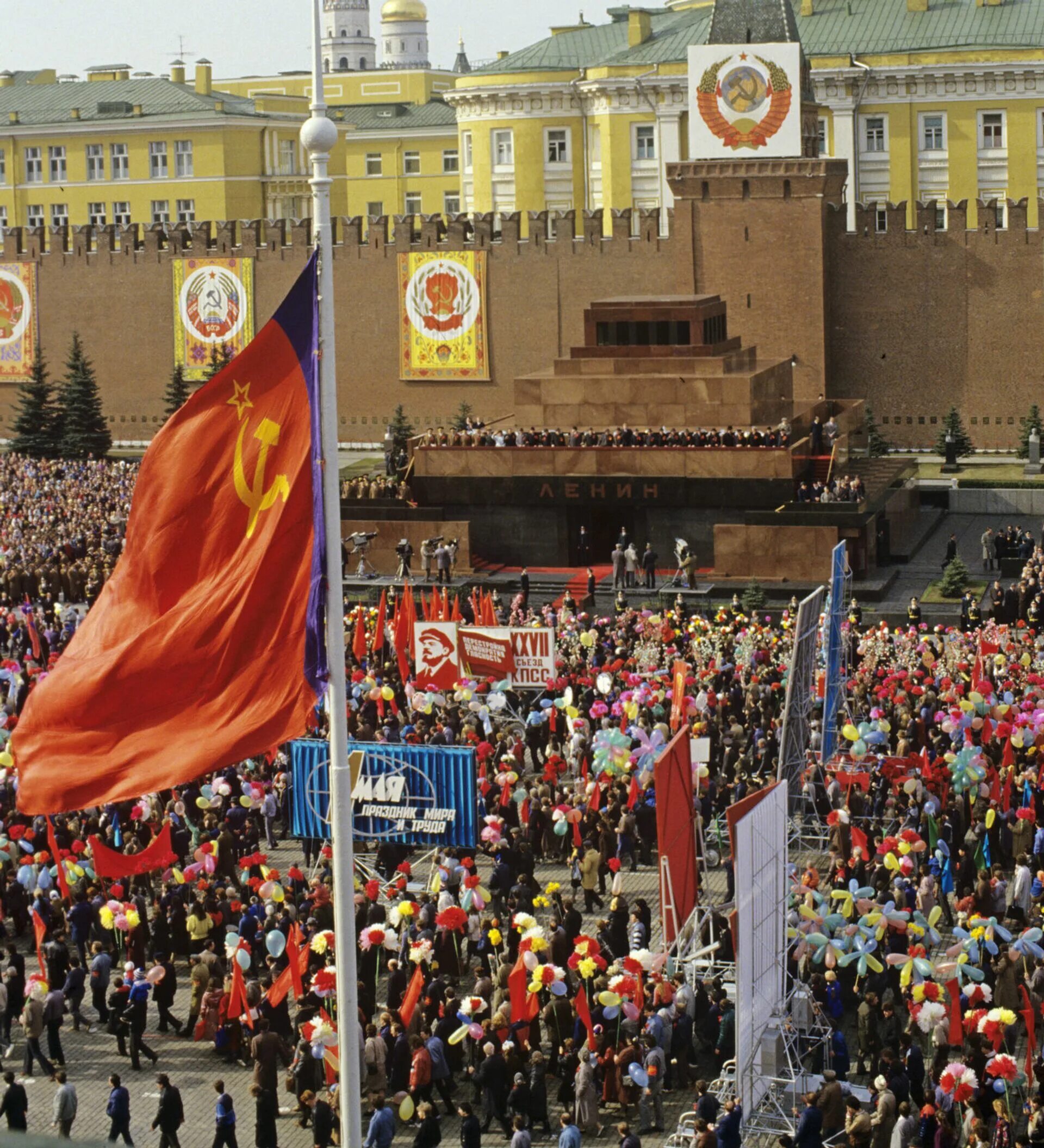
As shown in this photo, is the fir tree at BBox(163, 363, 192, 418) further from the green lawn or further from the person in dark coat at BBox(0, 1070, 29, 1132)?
the person in dark coat at BBox(0, 1070, 29, 1132)

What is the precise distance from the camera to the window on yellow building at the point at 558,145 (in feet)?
270

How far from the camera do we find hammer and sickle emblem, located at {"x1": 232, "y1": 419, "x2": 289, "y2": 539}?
1238cm

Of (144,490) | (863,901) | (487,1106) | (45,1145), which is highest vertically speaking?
(144,490)

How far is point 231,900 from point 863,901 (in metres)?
6.21

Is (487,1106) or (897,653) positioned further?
(897,653)

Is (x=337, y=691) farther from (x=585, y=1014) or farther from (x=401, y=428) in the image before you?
(x=401, y=428)

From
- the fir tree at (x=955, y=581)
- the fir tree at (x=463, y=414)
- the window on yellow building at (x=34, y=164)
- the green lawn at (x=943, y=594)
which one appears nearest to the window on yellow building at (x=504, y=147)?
the window on yellow building at (x=34, y=164)

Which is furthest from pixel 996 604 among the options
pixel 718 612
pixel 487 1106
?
pixel 487 1106

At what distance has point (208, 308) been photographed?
6488 cm

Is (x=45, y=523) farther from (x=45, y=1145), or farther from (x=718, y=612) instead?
(x=45, y=1145)

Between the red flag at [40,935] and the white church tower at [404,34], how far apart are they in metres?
115

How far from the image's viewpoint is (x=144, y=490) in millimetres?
12805

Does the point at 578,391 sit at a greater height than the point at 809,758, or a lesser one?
greater

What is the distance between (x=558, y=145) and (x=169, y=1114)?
67481mm
